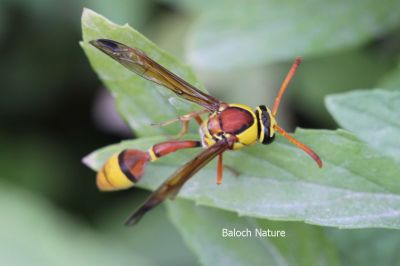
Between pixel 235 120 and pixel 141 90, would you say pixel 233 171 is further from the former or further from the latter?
pixel 141 90

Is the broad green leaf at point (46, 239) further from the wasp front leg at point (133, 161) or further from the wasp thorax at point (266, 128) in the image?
the wasp thorax at point (266, 128)

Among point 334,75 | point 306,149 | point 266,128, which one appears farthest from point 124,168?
point 334,75

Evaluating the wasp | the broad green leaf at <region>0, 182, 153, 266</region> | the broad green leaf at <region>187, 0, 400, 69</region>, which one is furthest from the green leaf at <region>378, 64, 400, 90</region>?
the broad green leaf at <region>0, 182, 153, 266</region>

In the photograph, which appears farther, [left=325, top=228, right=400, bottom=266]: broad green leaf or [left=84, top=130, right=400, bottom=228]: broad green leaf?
[left=325, top=228, right=400, bottom=266]: broad green leaf

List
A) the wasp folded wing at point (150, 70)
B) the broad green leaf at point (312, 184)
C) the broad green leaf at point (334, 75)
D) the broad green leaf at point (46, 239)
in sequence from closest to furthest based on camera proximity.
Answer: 1. the broad green leaf at point (312, 184)
2. the wasp folded wing at point (150, 70)
3. the broad green leaf at point (46, 239)
4. the broad green leaf at point (334, 75)

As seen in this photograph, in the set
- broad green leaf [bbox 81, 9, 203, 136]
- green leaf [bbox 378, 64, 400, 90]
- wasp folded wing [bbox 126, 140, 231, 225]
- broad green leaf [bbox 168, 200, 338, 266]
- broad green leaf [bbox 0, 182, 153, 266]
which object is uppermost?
broad green leaf [bbox 81, 9, 203, 136]

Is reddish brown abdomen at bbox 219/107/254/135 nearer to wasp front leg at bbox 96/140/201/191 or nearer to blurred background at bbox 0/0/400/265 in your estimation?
wasp front leg at bbox 96/140/201/191

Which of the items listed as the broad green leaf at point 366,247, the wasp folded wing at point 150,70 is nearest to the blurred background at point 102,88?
the broad green leaf at point 366,247
